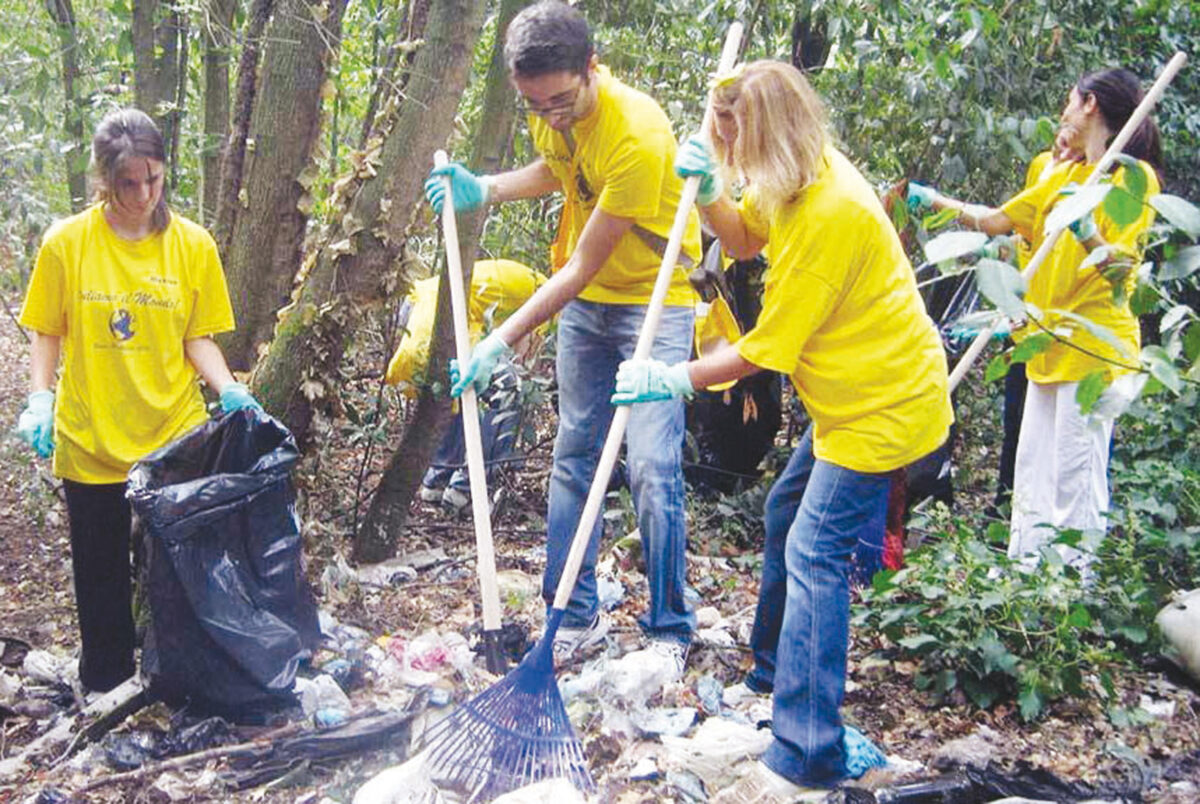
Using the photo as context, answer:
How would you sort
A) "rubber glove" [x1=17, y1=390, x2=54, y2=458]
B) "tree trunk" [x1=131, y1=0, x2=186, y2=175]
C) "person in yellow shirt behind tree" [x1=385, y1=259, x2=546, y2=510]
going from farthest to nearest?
"tree trunk" [x1=131, y1=0, x2=186, y2=175] → "person in yellow shirt behind tree" [x1=385, y1=259, x2=546, y2=510] → "rubber glove" [x1=17, y1=390, x2=54, y2=458]

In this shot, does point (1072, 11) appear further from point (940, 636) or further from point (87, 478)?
point (87, 478)

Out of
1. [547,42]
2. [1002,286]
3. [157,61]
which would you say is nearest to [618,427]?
[547,42]

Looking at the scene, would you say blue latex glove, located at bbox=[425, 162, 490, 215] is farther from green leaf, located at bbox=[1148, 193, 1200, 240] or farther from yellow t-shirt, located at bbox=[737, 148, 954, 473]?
green leaf, located at bbox=[1148, 193, 1200, 240]

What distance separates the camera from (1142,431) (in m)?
5.18

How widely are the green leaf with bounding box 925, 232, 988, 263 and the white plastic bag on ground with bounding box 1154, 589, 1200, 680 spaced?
7.53ft

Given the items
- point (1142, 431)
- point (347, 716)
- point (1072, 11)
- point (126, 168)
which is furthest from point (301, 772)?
point (1072, 11)

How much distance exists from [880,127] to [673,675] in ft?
10.3

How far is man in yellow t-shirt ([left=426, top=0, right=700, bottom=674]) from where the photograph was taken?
9.84ft

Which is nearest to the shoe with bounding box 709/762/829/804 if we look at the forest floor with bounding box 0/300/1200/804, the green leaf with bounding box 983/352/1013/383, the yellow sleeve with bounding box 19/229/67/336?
the forest floor with bounding box 0/300/1200/804

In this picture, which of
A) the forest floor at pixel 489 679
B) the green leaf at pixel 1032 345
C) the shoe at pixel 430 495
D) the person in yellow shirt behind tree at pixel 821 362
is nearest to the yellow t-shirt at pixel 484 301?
the forest floor at pixel 489 679

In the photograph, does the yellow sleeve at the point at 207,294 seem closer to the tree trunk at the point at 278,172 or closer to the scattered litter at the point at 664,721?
the tree trunk at the point at 278,172

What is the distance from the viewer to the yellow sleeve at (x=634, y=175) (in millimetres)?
3029

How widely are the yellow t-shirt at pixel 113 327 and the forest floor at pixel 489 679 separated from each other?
73cm

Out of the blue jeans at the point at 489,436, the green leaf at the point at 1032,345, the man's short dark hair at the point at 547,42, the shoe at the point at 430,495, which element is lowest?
the shoe at the point at 430,495
